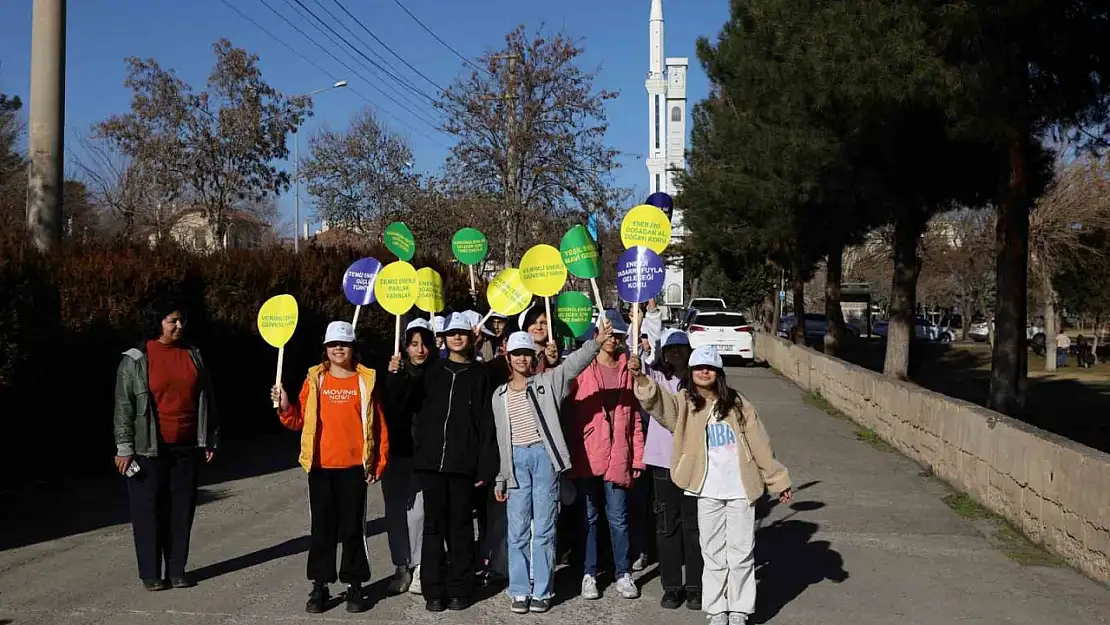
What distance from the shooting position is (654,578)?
24.0 ft

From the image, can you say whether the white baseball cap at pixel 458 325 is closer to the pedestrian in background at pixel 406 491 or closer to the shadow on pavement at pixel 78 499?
the pedestrian in background at pixel 406 491

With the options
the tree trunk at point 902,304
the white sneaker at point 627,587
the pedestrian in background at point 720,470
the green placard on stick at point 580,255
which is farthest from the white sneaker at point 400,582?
the tree trunk at point 902,304

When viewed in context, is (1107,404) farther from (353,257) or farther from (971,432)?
(353,257)

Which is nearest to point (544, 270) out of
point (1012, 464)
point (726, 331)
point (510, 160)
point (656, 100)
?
point (1012, 464)

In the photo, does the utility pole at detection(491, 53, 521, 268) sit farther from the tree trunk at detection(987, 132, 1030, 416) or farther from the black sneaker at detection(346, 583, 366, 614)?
the black sneaker at detection(346, 583, 366, 614)

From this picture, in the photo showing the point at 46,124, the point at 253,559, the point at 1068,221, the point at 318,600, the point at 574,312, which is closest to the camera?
the point at 318,600

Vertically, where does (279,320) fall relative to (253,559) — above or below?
above

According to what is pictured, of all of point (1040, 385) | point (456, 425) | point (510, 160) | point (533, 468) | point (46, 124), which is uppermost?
point (510, 160)

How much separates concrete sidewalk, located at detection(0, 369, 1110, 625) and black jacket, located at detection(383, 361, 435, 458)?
94cm

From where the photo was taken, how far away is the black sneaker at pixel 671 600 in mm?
6562

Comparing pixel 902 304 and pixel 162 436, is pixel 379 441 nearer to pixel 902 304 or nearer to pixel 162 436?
pixel 162 436

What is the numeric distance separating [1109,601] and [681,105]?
9690cm

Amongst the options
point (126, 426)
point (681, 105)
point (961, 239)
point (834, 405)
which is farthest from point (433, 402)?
point (681, 105)

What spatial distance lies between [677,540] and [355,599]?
192 cm
